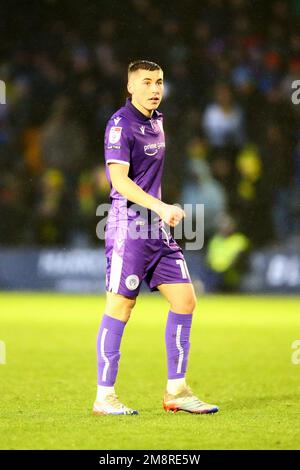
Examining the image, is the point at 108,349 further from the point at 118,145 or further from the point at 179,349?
the point at 118,145

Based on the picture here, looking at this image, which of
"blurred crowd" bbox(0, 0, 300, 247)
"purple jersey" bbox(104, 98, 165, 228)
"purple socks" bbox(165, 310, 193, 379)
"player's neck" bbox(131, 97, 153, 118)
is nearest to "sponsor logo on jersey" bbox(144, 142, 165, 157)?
"purple jersey" bbox(104, 98, 165, 228)

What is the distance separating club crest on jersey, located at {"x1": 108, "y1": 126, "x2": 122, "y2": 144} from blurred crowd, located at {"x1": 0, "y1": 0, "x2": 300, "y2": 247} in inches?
461

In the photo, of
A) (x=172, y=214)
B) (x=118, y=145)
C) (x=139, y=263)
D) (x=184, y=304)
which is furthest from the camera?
(x=184, y=304)

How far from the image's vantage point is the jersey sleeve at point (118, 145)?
638cm

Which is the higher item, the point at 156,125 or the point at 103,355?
the point at 156,125

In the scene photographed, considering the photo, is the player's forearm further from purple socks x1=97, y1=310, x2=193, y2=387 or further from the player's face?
purple socks x1=97, y1=310, x2=193, y2=387

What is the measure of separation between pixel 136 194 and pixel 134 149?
0.37 m

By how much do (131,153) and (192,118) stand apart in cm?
1256

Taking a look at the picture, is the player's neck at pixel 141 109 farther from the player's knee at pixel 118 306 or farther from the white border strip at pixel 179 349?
the white border strip at pixel 179 349

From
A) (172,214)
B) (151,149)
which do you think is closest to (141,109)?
(151,149)

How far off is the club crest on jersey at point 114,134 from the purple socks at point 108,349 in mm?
1111

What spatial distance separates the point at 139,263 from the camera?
6496 mm

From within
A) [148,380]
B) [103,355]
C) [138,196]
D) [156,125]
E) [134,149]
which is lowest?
[148,380]

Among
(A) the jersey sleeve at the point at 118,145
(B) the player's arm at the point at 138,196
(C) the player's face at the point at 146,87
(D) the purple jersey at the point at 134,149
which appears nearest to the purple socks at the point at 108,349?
(D) the purple jersey at the point at 134,149
